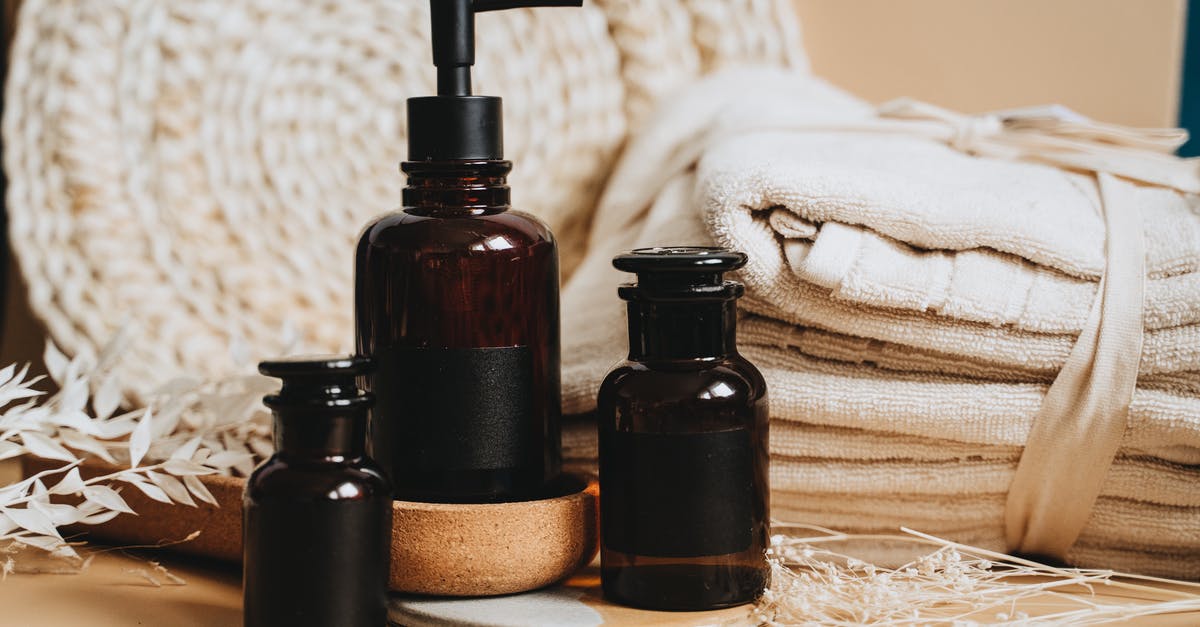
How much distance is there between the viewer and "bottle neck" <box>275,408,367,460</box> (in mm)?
388

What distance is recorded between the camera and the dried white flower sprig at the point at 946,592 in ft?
1.41

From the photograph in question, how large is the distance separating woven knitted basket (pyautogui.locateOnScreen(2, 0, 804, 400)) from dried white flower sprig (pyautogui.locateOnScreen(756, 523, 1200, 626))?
15.1 inches

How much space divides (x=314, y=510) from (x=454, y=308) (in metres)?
0.10

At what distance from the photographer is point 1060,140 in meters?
0.60

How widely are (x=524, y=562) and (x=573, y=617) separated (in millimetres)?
30

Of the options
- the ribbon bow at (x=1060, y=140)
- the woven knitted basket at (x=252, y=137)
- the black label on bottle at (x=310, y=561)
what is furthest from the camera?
the woven knitted basket at (x=252, y=137)

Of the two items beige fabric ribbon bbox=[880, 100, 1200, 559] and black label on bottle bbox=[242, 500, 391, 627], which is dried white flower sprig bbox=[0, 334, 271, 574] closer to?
black label on bottle bbox=[242, 500, 391, 627]

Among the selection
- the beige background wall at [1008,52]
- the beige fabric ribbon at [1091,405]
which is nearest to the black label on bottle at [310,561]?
the beige fabric ribbon at [1091,405]

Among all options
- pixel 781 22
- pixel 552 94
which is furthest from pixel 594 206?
pixel 781 22

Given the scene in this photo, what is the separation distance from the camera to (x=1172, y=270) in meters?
0.47

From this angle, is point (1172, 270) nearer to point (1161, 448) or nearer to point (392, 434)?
point (1161, 448)

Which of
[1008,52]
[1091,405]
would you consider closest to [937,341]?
[1091,405]

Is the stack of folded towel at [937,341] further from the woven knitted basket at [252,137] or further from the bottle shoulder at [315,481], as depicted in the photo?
the woven knitted basket at [252,137]

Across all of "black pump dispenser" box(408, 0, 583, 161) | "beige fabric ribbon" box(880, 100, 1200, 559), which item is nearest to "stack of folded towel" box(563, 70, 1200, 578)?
"beige fabric ribbon" box(880, 100, 1200, 559)
